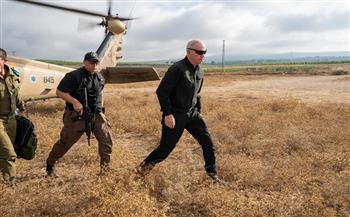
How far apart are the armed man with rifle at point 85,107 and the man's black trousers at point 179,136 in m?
0.75

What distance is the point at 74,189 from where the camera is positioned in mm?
5168

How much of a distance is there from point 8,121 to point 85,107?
39.9 inches

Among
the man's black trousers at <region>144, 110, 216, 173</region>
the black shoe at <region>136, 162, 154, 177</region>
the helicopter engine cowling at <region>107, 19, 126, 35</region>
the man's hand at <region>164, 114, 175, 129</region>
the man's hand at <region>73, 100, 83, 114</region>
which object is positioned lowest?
the black shoe at <region>136, 162, 154, 177</region>

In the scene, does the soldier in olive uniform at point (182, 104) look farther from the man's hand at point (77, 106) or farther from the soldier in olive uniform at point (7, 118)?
the soldier in olive uniform at point (7, 118)

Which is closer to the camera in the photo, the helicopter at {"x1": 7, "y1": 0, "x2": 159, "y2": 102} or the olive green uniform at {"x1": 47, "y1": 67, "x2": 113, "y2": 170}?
the olive green uniform at {"x1": 47, "y1": 67, "x2": 113, "y2": 170}

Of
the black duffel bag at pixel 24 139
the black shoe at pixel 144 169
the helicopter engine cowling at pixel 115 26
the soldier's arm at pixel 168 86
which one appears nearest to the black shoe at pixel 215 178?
the black shoe at pixel 144 169

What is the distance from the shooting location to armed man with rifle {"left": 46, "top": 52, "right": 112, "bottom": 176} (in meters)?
5.31

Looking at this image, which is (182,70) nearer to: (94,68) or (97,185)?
(94,68)

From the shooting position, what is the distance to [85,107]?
5.33 meters

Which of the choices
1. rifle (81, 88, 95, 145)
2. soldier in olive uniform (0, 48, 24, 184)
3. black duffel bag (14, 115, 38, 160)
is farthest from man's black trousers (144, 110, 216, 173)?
soldier in olive uniform (0, 48, 24, 184)

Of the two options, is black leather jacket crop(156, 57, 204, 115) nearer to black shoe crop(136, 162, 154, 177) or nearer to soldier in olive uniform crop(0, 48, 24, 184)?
black shoe crop(136, 162, 154, 177)

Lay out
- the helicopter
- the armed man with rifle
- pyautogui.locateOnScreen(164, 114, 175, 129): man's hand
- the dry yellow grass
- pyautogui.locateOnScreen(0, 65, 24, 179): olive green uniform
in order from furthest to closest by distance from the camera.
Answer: the helicopter < the armed man with rifle < pyautogui.locateOnScreen(164, 114, 175, 129): man's hand < pyautogui.locateOnScreen(0, 65, 24, 179): olive green uniform < the dry yellow grass

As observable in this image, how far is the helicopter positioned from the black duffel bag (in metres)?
4.46

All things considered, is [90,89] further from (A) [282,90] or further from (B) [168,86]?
(A) [282,90]
